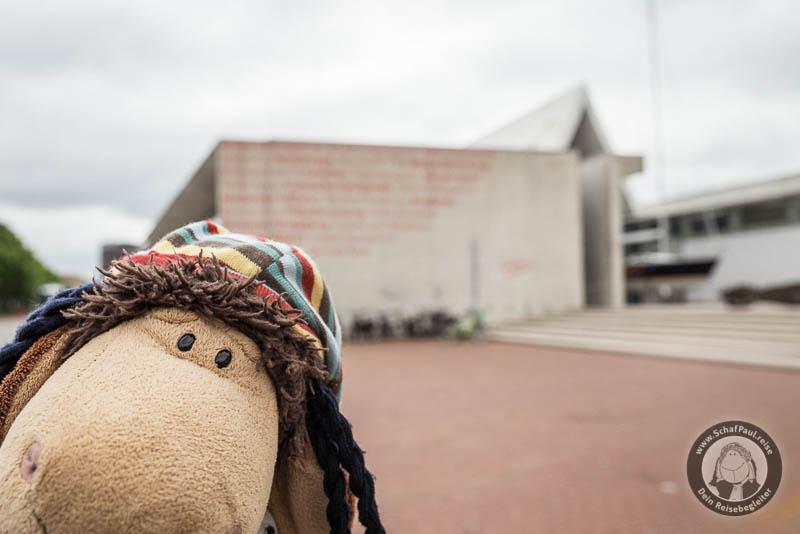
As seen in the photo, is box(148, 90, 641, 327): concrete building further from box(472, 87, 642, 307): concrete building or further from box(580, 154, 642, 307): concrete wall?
box(472, 87, 642, 307): concrete building

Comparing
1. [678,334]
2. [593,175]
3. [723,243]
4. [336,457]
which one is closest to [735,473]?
[336,457]

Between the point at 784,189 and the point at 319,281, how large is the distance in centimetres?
2835

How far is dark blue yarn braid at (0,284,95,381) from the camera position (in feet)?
2.37

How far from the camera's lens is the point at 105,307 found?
28.8 inches

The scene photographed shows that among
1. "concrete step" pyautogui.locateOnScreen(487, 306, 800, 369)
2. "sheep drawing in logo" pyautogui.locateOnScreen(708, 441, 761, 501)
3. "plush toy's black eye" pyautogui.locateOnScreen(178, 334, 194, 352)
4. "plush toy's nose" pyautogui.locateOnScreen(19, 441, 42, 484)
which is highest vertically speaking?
"plush toy's black eye" pyautogui.locateOnScreen(178, 334, 194, 352)

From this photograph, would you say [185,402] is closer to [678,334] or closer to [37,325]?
[37,325]

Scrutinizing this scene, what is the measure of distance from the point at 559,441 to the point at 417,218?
34.7 ft

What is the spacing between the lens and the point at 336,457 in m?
0.80

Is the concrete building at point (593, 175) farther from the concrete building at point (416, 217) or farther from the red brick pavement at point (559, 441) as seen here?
the red brick pavement at point (559, 441)

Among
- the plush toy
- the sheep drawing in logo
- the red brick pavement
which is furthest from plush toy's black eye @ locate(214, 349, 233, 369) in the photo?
the red brick pavement

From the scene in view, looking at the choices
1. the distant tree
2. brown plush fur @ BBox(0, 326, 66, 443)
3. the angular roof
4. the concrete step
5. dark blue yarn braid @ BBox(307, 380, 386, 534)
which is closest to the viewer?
brown plush fur @ BBox(0, 326, 66, 443)

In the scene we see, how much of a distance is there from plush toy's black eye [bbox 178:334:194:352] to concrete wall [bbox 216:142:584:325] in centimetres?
1171

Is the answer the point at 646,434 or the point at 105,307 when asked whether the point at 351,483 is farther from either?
the point at 646,434

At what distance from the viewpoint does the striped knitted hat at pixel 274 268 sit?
2.62 ft
